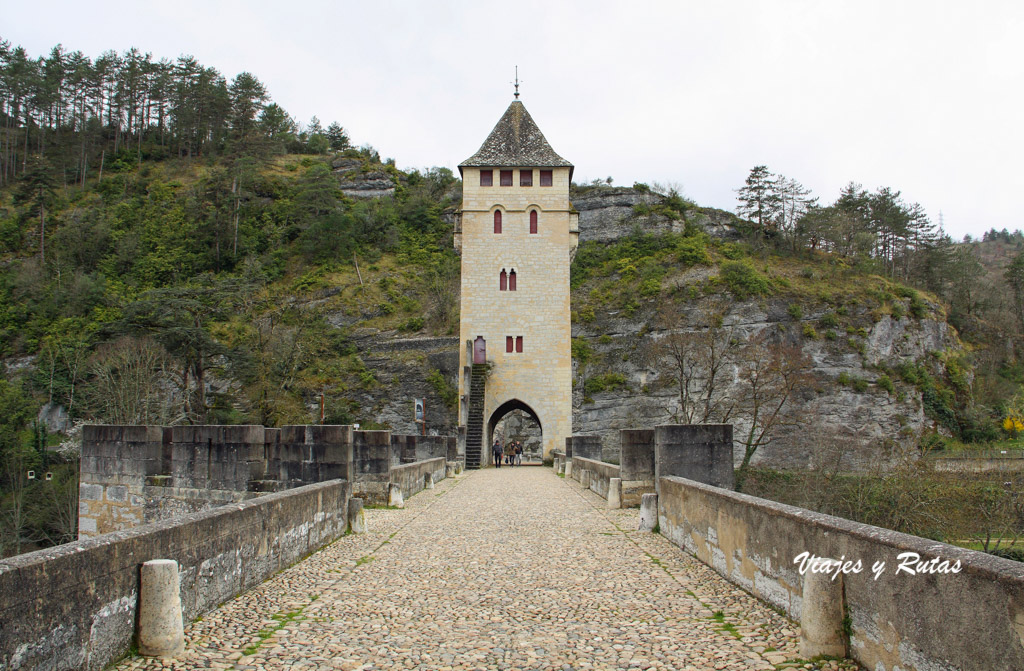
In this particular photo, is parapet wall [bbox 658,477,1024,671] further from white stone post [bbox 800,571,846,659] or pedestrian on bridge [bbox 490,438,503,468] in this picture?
pedestrian on bridge [bbox 490,438,503,468]

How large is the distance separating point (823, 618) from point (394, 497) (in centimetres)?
980

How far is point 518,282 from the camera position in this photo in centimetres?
3378

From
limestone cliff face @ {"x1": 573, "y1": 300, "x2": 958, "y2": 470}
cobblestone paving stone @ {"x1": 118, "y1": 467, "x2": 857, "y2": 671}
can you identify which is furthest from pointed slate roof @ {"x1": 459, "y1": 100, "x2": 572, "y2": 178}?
cobblestone paving stone @ {"x1": 118, "y1": 467, "x2": 857, "y2": 671}

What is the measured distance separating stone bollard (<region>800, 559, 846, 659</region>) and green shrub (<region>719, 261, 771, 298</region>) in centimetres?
4228

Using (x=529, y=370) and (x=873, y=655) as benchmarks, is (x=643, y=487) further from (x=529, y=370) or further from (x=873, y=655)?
(x=529, y=370)

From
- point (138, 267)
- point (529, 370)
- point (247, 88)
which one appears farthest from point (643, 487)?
point (247, 88)

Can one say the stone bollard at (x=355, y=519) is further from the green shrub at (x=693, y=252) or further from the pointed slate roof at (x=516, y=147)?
the green shrub at (x=693, y=252)

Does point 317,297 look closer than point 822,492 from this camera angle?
No

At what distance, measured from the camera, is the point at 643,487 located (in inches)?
471

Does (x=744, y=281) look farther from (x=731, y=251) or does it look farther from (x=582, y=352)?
(x=582, y=352)

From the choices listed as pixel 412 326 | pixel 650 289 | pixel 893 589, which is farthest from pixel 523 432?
pixel 893 589

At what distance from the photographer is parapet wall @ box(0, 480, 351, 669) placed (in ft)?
10.8

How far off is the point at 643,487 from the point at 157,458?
8536mm

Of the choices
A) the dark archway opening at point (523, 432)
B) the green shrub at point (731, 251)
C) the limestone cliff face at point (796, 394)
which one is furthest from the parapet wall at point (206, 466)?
the green shrub at point (731, 251)
